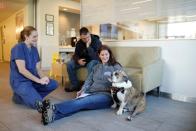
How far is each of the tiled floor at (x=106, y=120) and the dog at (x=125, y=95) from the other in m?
0.09

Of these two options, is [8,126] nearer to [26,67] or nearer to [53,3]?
[26,67]

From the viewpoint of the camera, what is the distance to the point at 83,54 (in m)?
3.37

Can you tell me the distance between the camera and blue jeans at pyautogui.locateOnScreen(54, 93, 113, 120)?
1.96 m

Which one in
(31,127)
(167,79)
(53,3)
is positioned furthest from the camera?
(53,3)

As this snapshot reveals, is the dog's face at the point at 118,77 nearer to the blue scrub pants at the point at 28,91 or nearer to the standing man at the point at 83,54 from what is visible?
the blue scrub pants at the point at 28,91

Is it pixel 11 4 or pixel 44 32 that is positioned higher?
pixel 11 4

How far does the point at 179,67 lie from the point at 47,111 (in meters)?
2.01

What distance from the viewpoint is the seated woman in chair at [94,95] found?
6.42 ft

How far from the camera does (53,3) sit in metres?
6.62

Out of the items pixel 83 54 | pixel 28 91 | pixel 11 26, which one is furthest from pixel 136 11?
pixel 11 26

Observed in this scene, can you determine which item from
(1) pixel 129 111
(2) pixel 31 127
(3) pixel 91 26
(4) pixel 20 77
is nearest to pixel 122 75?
(1) pixel 129 111

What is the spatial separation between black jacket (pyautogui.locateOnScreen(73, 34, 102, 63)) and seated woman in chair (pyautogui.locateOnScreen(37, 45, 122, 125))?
78cm

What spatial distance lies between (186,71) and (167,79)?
0.31 meters

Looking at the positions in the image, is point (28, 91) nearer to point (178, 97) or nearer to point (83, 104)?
point (83, 104)
